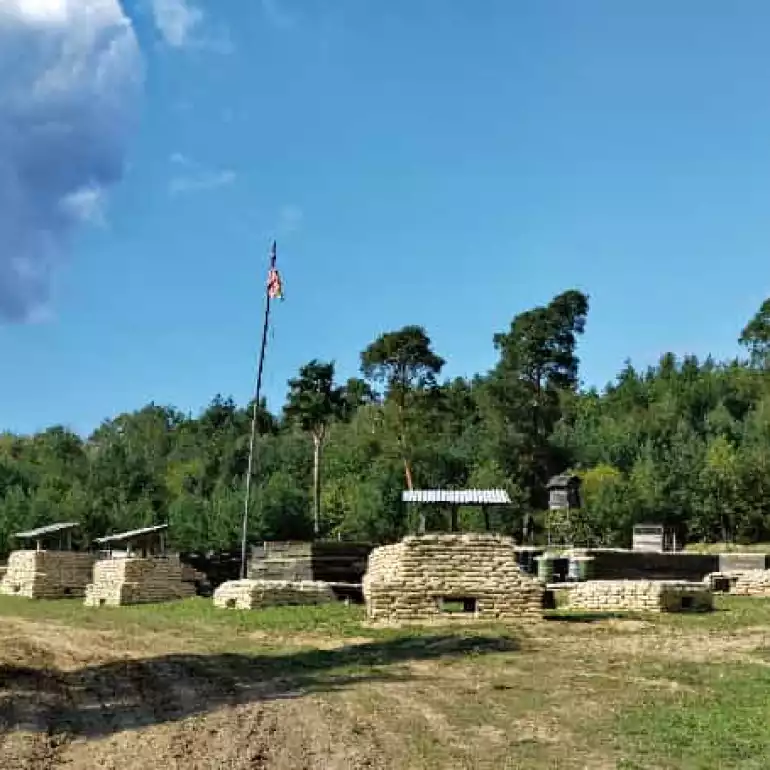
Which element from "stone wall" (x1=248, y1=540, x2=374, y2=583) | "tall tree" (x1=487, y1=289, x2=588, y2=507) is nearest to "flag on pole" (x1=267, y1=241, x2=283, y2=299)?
"stone wall" (x1=248, y1=540, x2=374, y2=583)

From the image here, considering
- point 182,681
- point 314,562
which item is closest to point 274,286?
point 314,562

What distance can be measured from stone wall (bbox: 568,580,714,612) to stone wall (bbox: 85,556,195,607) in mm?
12840

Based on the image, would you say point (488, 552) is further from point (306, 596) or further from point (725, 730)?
point (725, 730)

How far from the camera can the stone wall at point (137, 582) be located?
28.7 m

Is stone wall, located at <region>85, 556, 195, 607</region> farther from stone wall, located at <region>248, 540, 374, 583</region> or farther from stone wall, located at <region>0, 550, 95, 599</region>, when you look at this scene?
stone wall, located at <region>0, 550, 95, 599</region>

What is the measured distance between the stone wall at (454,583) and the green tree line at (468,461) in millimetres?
24607

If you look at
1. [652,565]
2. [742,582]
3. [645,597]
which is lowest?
[645,597]

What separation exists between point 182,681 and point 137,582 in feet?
56.1

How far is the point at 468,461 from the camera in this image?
194 ft

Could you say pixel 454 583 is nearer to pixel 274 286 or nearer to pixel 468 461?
pixel 274 286

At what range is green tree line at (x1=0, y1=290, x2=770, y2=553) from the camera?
160 ft

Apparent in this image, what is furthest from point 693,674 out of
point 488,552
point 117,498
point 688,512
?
point 117,498

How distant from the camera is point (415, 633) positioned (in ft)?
56.1

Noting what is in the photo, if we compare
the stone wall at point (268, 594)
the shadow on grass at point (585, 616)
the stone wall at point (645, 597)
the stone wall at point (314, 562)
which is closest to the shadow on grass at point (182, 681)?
the shadow on grass at point (585, 616)
